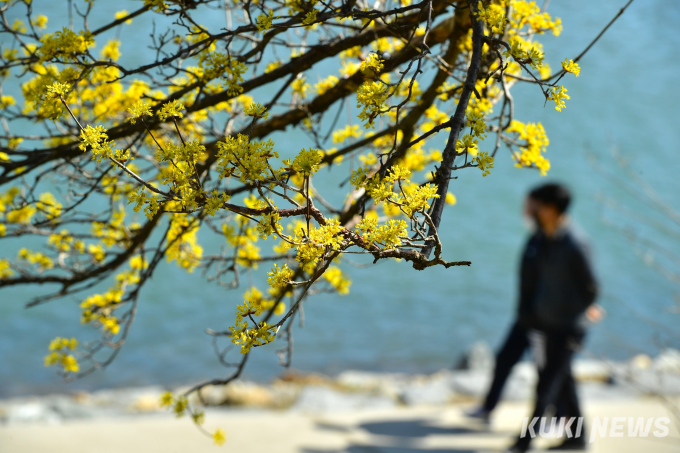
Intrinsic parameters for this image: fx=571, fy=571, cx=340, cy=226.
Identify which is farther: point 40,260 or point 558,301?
point 558,301

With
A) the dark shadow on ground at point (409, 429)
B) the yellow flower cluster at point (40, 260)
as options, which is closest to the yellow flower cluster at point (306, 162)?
the yellow flower cluster at point (40, 260)

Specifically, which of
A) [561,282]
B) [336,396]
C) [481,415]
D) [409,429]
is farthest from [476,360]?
[561,282]

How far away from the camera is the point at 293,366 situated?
30.5 ft

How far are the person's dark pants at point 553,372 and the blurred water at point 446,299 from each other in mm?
713

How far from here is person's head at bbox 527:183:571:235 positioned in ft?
15.3

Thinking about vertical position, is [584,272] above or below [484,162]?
above

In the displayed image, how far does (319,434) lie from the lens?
5.05 m

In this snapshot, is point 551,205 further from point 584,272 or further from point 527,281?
point 527,281

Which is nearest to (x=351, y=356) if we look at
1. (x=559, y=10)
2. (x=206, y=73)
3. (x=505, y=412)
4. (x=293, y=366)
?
(x=293, y=366)

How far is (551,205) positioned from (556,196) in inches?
3.4

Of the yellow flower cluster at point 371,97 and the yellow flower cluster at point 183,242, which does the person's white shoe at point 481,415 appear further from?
the yellow flower cluster at point 371,97

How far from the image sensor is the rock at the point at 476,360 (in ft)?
27.9

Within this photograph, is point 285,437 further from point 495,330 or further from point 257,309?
point 495,330

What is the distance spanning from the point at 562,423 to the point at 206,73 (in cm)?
424
